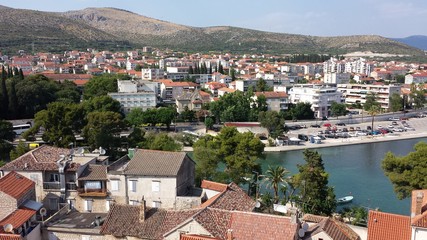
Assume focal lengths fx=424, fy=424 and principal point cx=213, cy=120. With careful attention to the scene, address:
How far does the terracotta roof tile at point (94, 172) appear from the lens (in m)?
22.0

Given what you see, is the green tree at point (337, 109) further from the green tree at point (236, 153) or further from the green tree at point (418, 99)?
the green tree at point (236, 153)

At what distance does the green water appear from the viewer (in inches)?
1313

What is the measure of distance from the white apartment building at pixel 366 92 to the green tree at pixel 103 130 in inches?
2314

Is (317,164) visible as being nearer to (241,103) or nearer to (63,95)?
(241,103)

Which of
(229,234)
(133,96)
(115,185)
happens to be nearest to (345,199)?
(115,185)

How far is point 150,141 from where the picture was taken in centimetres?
3938

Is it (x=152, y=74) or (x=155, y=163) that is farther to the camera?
(x=152, y=74)

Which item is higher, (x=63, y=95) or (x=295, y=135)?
(x=63, y=95)

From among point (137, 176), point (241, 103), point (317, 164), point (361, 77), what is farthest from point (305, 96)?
point (137, 176)

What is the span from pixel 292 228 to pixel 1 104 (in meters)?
52.4

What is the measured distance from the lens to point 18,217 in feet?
56.3

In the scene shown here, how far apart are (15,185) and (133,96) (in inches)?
1876

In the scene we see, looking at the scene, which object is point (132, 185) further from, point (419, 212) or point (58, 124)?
point (58, 124)

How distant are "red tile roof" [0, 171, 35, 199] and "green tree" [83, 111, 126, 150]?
1828 centimetres
